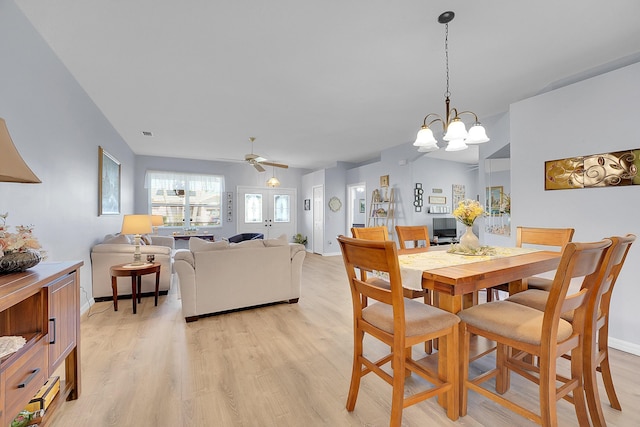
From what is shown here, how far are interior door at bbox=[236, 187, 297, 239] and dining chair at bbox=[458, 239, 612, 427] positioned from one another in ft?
22.9

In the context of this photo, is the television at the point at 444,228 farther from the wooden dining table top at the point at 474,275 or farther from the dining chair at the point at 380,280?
the wooden dining table top at the point at 474,275

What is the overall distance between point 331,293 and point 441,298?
2494 mm

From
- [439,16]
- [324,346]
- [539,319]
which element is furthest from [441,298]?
[439,16]

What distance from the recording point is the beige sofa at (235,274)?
2982mm

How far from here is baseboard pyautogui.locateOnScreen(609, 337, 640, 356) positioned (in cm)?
235

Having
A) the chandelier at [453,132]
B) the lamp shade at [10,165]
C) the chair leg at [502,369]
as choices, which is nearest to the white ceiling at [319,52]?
the chandelier at [453,132]

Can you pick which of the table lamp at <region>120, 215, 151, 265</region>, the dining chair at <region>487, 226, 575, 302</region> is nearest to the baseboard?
the dining chair at <region>487, 226, 575, 302</region>

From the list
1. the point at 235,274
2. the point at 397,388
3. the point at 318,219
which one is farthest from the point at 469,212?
the point at 318,219

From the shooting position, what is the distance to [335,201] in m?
7.85

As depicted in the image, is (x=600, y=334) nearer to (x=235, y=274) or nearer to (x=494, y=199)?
(x=494, y=199)

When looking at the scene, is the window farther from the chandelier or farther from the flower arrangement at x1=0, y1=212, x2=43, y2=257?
the chandelier

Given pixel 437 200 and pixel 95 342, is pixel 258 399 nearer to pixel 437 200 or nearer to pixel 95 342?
pixel 95 342

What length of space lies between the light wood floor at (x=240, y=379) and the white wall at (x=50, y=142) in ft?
3.22

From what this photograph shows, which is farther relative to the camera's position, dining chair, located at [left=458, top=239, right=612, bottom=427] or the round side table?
the round side table
